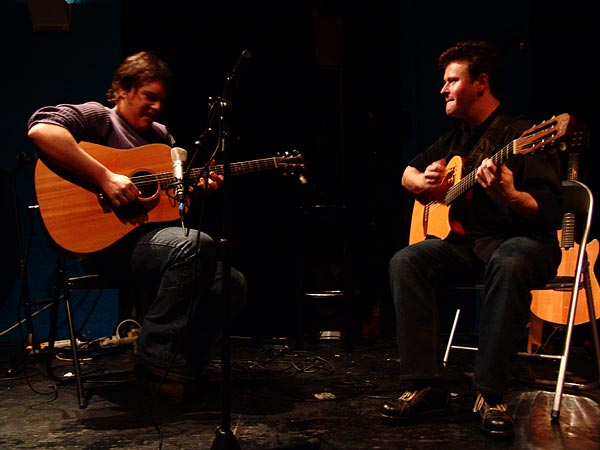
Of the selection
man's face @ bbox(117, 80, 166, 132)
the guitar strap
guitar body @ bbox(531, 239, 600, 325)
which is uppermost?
man's face @ bbox(117, 80, 166, 132)

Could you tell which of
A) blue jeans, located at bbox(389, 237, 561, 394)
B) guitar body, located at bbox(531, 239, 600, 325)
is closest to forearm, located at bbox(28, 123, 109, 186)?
blue jeans, located at bbox(389, 237, 561, 394)

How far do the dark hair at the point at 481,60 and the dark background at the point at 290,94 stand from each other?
1555 mm

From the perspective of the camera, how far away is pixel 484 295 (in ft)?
7.75

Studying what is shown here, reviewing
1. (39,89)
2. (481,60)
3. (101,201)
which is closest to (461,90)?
(481,60)

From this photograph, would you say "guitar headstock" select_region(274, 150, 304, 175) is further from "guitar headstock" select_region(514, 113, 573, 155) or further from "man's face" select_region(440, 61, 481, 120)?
"guitar headstock" select_region(514, 113, 573, 155)

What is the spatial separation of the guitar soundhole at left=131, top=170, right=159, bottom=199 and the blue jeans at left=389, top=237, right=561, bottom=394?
47.7 inches

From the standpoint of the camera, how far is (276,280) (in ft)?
14.6

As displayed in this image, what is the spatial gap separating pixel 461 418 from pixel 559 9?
3.36m

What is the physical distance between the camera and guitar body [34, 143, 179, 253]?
2.55 m

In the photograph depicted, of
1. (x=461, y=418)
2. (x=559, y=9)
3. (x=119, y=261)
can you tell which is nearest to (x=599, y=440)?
(x=461, y=418)

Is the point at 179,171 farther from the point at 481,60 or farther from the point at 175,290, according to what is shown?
the point at 481,60

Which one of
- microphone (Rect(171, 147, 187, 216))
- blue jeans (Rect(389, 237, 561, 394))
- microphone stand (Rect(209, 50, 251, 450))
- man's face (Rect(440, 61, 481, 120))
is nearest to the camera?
microphone stand (Rect(209, 50, 251, 450))

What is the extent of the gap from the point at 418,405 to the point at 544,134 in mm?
1147

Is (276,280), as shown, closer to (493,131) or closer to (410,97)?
(410,97)
